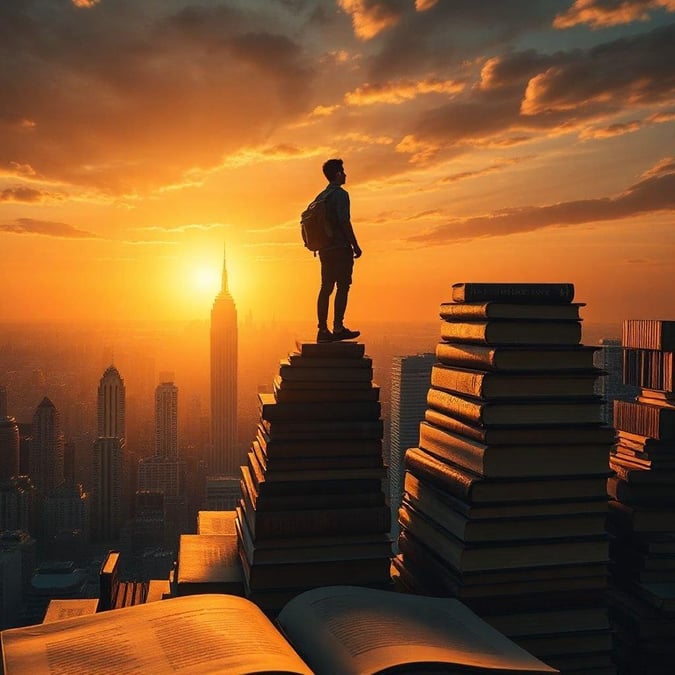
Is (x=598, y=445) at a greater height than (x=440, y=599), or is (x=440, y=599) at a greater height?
(x=598, y=445)

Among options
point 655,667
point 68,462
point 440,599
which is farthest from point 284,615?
point 68,462

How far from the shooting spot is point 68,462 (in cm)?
8819

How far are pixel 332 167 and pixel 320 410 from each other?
3036 millimetres

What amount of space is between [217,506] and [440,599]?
6540 centimetres

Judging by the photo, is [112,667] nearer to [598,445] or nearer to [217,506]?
[598,445]

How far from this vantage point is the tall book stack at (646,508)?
307 inches

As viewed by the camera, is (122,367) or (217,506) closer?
(217,506)

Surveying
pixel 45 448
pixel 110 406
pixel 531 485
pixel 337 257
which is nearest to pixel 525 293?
pixel 531 485

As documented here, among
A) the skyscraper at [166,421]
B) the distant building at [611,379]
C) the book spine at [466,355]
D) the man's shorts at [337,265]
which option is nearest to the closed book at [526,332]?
the book spine at [466,355]

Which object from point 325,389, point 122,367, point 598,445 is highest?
point 325,389

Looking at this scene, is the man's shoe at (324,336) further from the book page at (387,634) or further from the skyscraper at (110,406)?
the skyscraper at (110,406)

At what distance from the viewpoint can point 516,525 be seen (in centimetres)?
707

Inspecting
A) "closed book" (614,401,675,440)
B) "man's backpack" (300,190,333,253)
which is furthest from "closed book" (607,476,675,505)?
"man's backpack" (300,190,333,253)

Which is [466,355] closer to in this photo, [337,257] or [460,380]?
[460,380]
